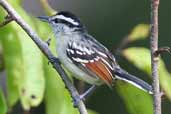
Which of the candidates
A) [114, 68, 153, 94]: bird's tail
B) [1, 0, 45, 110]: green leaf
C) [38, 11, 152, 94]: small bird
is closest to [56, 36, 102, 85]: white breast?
[38, 11, 152, 94]: small bird

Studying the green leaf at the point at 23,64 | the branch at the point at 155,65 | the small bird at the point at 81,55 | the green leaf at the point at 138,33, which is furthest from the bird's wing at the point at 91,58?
the branch at the point at 155,65

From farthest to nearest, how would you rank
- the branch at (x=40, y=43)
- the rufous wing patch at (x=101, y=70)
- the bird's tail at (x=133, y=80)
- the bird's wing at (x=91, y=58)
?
the bird's wing at (x=91, y=58) < the rufous wing patch at (x=101, y=70) < the bird's tail at (x=133, y=80) < the branch at (x=40, y=43)

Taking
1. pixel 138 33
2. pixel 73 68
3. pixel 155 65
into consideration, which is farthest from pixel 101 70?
pixel 155 65

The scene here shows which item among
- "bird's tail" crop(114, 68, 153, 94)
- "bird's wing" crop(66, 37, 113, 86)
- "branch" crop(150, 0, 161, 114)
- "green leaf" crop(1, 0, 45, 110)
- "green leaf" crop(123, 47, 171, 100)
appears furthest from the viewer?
"bird's wing" crop(66, 37, 113, 86)

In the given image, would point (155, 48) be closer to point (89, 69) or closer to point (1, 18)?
point (1, 18)

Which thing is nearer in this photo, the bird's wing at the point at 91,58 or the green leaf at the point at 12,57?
the green leaf at the point at 12,57

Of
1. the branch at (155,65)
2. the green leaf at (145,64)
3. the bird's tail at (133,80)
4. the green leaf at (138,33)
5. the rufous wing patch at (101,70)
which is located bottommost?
the bird's tail at (133,80)

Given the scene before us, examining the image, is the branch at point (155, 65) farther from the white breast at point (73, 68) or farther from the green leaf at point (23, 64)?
the white breast at point (73, 68)

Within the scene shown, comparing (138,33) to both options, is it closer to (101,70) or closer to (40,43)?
(101,70)

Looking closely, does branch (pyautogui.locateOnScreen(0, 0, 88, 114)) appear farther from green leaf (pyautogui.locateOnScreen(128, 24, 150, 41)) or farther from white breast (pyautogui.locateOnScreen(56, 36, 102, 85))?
green leaf (pyautogui.locateOnScreen(128, 24, 150, 41))

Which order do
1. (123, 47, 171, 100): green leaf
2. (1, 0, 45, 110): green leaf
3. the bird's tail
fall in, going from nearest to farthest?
(1, 0, 45, 110): green leaf, (123, 47, 171, 100): green leaf, the bird's tail
